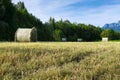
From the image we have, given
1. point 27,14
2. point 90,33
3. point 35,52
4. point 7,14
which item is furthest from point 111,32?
point 35,52

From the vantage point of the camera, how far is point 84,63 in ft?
28.8

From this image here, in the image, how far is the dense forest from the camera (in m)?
46.6

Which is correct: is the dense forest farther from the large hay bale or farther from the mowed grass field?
the mowed grass field

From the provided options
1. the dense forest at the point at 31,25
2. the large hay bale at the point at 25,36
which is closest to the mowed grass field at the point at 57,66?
the large hay bale at the point at 25,36

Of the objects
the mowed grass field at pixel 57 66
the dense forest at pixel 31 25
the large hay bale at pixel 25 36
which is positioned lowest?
the mowed grass field at pixel 57 66

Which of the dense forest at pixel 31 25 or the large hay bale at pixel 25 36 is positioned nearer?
the large hay bale at pixel 25 36

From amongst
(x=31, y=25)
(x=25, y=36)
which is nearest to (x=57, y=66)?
(x=25, y=36)

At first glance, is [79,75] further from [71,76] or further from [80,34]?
[80,34]

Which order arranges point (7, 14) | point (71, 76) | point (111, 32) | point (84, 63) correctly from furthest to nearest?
point (111, 32) < point (7, 14) < point (84, 63) < point (71, 76)

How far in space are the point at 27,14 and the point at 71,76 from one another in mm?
64443

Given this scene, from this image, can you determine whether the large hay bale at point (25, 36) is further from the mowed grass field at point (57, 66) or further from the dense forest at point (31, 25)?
the mowed grass field at point (57, 66)

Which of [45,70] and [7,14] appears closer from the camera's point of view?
[45,70]

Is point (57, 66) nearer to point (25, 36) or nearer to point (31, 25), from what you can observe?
point (25, 36)

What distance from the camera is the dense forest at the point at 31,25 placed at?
4657 centimetres
